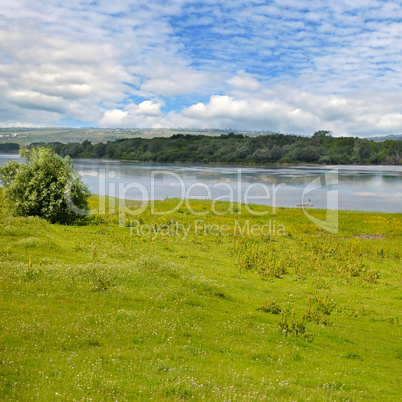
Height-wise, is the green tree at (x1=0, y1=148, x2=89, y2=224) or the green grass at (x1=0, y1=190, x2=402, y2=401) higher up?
the green tree at (x1=0, y1=148, x2=89, y2=224)

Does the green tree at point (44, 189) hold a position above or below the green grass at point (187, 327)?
above

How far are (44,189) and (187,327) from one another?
28685 millimetres

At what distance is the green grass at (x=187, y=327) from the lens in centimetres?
825

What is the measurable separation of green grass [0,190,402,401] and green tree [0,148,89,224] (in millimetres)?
10024

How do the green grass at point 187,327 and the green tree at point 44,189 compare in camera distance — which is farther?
the green tree at point 44,189

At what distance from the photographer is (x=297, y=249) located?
3183 cm

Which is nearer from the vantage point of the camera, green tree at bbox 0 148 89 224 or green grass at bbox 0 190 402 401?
green grass at bbox 0 190 402 401

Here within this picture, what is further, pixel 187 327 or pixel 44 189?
→ pixel 44 189

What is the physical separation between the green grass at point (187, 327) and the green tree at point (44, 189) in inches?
395

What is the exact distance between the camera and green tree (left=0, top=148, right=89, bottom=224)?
117 ft

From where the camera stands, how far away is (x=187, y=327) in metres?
12.1

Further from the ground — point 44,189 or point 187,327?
point 44,189

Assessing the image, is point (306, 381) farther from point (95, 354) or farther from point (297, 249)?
point (297, 249)

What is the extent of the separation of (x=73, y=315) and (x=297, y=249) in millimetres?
24234
